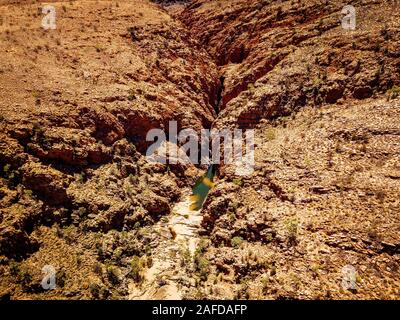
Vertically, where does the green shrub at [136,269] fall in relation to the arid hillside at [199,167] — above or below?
below

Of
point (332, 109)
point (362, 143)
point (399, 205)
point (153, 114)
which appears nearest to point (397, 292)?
point (399, 205)

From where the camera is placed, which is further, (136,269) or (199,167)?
(199,167)

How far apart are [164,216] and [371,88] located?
41.5 feet

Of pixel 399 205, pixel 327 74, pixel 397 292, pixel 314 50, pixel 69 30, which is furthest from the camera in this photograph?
pixel 69 30

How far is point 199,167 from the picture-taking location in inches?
815

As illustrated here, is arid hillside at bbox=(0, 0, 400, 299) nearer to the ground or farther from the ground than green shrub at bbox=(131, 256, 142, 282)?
farther from the ground

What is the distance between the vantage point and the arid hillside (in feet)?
38.5

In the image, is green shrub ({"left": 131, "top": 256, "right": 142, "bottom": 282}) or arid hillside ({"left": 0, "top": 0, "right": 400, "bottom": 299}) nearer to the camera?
arid hillside ({"left": 0, "top": 0, "right": 400, "bottom": 299})

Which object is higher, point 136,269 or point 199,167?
point 199,167

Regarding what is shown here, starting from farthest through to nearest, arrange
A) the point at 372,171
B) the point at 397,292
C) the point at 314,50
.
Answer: the point at 314,50, the point at 372,171, the point at 397,292

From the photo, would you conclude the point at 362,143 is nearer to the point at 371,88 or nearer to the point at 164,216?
the point at 371,88

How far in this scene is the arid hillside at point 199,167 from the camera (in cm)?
1174

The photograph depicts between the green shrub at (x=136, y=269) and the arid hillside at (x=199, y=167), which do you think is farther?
the green shrub at (x=136, y=269)
